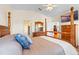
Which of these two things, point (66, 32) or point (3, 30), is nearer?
point (3, 30)

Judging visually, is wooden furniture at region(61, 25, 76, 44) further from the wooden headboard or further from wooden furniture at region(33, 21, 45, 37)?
the wooden headboard

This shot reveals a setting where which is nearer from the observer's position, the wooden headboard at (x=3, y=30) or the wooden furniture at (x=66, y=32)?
the wooden headboard at (x=3, y=30)

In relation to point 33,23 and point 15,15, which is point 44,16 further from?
point 15,15

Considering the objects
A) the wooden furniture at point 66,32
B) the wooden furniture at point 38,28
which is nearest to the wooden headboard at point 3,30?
the wooden furniture at point 38,28

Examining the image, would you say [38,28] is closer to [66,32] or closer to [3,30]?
[66,32]

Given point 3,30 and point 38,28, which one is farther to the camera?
point 38,28

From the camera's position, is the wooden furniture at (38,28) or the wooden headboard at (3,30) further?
the wooden furniture at (38,28)

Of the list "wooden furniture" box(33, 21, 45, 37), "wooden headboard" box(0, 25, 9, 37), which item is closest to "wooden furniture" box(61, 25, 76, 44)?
"wooden furniture" box(33, 21, 45, 37)

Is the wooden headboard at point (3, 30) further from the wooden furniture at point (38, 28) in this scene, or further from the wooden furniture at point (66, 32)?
the wooden furniture at point (66, 32)

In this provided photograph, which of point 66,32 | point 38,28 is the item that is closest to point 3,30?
point 38,28

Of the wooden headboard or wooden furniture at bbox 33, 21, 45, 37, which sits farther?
wooden furniture at bbox 33, 21, 45, 37

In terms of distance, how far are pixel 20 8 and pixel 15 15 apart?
187mm

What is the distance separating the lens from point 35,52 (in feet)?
5.81
